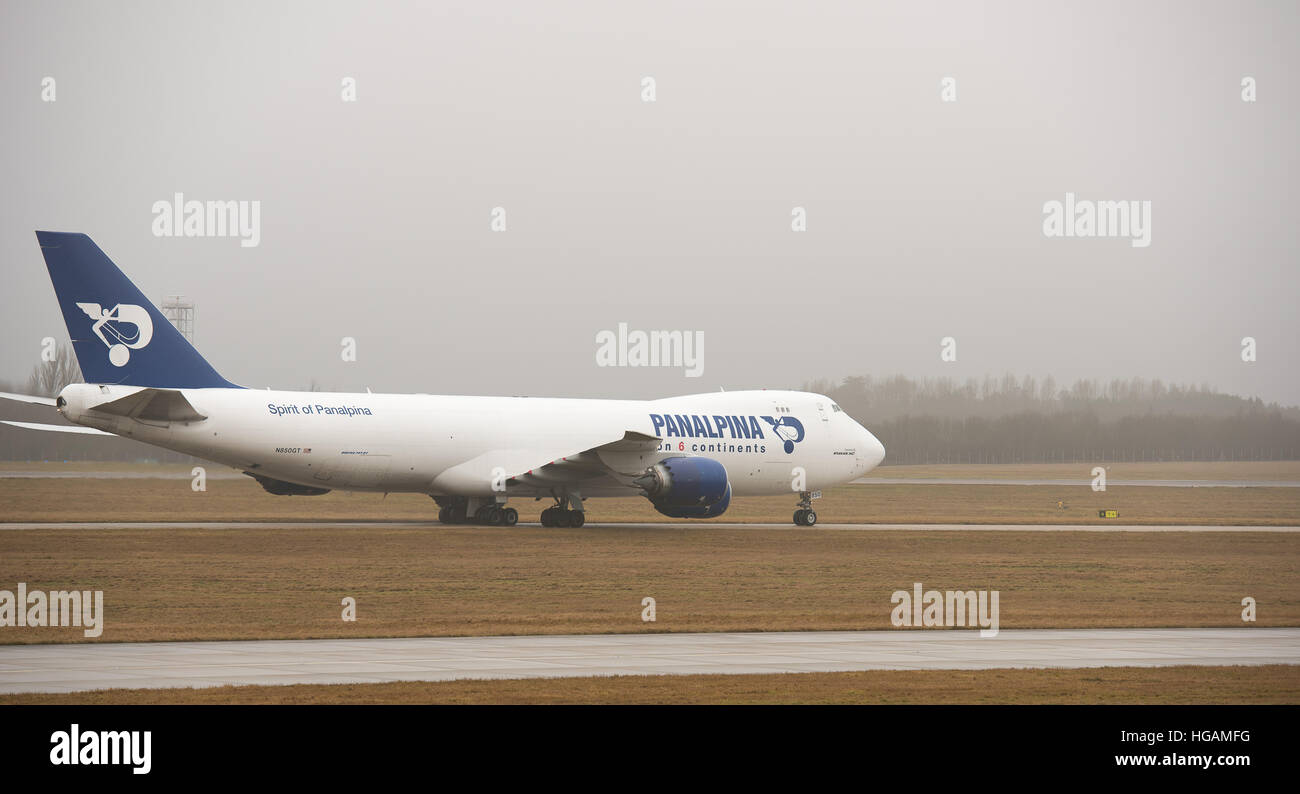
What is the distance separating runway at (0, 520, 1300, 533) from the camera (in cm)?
4116

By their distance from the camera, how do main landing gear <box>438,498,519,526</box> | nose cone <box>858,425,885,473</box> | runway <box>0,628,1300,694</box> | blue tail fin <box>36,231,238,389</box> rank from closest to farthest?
runway <box>0,628,1300,694</box>, blue tail fin <box>36,231,238,389</box>, main landing gear <box>438,498,519,526</box>, nose cone <box>858,425,885,473</box>

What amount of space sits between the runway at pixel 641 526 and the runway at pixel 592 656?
23.2m

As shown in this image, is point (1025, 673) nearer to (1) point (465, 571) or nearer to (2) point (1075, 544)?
(1) point (465, 571)

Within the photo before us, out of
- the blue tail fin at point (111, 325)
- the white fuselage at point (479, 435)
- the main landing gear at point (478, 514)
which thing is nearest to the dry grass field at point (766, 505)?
the white fuselage at point (479, 435)

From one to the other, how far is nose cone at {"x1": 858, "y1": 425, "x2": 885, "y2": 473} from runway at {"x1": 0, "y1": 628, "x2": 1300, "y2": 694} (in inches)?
Result: 1118

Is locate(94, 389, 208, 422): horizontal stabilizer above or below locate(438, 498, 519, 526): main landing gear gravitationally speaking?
above

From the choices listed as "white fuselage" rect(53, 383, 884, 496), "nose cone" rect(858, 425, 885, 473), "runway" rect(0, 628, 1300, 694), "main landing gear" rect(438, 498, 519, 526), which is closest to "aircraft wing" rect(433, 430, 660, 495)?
"white fuselage" rect(53, 383, 884, 496)

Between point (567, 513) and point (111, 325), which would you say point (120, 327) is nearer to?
point (111, 325)

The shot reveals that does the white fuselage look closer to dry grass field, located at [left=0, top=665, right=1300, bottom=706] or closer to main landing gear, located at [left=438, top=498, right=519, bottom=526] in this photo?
main landing gear, located at [left=438, top=498, right=519, bottom=526]

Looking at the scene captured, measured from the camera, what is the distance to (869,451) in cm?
5047

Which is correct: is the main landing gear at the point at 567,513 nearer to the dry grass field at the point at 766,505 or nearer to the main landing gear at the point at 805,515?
the dry grass field at the point at 766,505

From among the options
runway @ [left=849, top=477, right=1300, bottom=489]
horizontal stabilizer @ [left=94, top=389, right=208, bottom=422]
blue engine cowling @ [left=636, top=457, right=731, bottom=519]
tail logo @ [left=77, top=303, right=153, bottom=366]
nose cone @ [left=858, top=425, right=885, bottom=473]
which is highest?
tail logo @ [left=77, top=303, right=153, bottom=366]

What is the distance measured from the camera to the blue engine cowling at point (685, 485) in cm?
4175
